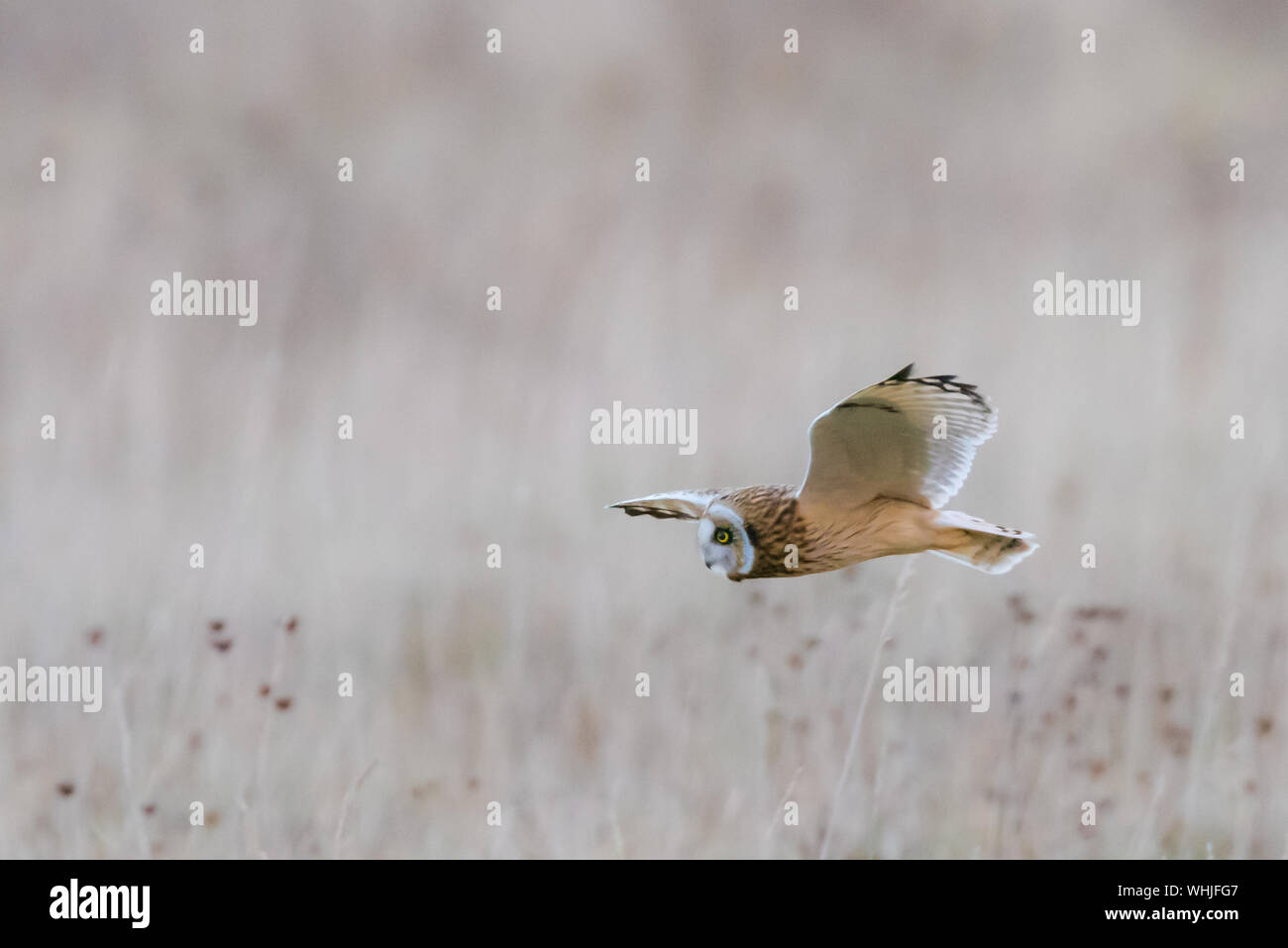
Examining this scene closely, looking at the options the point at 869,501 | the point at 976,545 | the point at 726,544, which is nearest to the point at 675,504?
the point at 726,544

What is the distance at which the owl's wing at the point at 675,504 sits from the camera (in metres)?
2.78

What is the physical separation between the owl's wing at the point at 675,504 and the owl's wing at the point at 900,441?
246mm

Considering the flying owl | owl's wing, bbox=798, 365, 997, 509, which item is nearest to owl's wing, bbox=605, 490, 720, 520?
the flying owl

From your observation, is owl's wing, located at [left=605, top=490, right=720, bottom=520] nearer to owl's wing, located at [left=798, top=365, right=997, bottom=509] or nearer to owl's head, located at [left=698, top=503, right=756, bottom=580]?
owl's head, located at [left=698, top=503, right=756, bottom=580]

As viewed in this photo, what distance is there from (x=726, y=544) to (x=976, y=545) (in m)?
0.61

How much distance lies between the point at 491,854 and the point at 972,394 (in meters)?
1.73

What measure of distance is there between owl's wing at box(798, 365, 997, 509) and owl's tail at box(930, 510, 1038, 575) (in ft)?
0.21

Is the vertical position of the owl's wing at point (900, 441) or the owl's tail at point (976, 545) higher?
the owl's wing at point (900, 441)

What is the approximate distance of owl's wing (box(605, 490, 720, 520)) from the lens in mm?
2781

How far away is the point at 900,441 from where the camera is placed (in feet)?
8.63

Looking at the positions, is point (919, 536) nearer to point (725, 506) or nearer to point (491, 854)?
point (725, 506)

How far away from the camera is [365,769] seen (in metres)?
3.09

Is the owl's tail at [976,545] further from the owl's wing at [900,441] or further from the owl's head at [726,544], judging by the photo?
the owl's head at [726,544]

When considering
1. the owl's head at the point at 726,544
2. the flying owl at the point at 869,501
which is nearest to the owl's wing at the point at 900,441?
the flying owl at the point at 869,501
